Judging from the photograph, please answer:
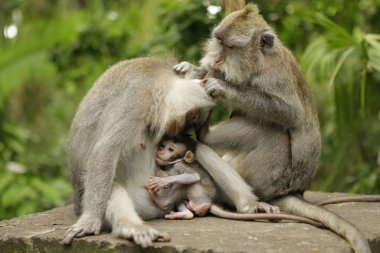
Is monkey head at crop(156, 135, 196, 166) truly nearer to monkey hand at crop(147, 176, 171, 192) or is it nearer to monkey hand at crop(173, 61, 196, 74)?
monkey hand at crop(147, 176, 171, 192)

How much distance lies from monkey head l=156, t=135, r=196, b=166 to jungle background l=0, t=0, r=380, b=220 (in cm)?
100

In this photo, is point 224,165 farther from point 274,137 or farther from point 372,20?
point 372,20

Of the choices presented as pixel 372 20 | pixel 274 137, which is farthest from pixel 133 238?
pixel 372 20

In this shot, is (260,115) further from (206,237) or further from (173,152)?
(206,237)

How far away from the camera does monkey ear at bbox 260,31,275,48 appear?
18.0ft

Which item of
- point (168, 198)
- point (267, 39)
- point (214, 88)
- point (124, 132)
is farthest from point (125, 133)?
point (267, 39)

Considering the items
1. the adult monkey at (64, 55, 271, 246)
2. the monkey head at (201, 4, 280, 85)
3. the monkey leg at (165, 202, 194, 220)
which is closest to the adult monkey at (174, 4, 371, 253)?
the monkey head at (201, 4, 280, 85)

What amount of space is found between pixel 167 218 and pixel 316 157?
1412 millimetres

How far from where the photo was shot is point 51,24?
11961 mm

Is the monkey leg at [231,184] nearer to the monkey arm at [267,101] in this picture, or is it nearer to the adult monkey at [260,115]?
the adult monkey at [260,115]

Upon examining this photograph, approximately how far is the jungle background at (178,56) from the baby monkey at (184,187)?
3.49 feet

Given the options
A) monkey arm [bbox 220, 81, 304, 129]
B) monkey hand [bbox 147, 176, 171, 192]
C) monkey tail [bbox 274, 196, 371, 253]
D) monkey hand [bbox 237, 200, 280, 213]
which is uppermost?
monkey arm [bbox 220, 81, 304, 129]

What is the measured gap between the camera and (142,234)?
179 inches

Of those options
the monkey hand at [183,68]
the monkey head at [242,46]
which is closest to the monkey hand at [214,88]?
the monkey head at [242,46]
